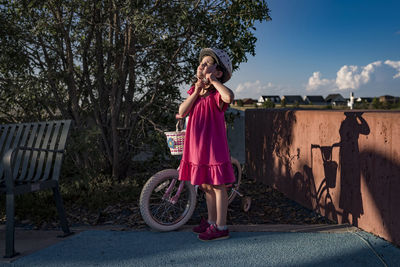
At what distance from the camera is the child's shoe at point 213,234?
357 centimetres

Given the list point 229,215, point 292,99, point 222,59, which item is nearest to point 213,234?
point 229,215

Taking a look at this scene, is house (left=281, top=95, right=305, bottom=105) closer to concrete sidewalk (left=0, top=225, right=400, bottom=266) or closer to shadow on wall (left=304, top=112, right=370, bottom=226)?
shadow on wall (left=304, top=112, right=370, bottom=226)

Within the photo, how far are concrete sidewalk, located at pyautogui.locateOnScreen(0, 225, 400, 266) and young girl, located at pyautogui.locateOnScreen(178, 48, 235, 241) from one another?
1.02 feet

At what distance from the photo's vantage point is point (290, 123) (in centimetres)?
561

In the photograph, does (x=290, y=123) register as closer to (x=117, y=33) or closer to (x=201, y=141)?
(x=201, y=141)

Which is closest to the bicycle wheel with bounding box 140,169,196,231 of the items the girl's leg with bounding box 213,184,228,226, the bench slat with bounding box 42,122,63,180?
the girl's leg with bounding box 213,184,228,226

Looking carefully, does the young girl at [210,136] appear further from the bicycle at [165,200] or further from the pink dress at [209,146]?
the bicycle at [165,200]

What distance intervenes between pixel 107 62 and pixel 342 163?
13.3 feet

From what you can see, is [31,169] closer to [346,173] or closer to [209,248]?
[209,248]

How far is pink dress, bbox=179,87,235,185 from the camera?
11.5 ft

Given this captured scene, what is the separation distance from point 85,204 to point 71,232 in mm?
1360

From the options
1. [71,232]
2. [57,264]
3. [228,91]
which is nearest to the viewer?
[57,264]

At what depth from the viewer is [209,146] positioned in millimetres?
3516

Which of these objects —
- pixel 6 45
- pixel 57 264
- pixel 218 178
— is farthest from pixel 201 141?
pixel 6 45
